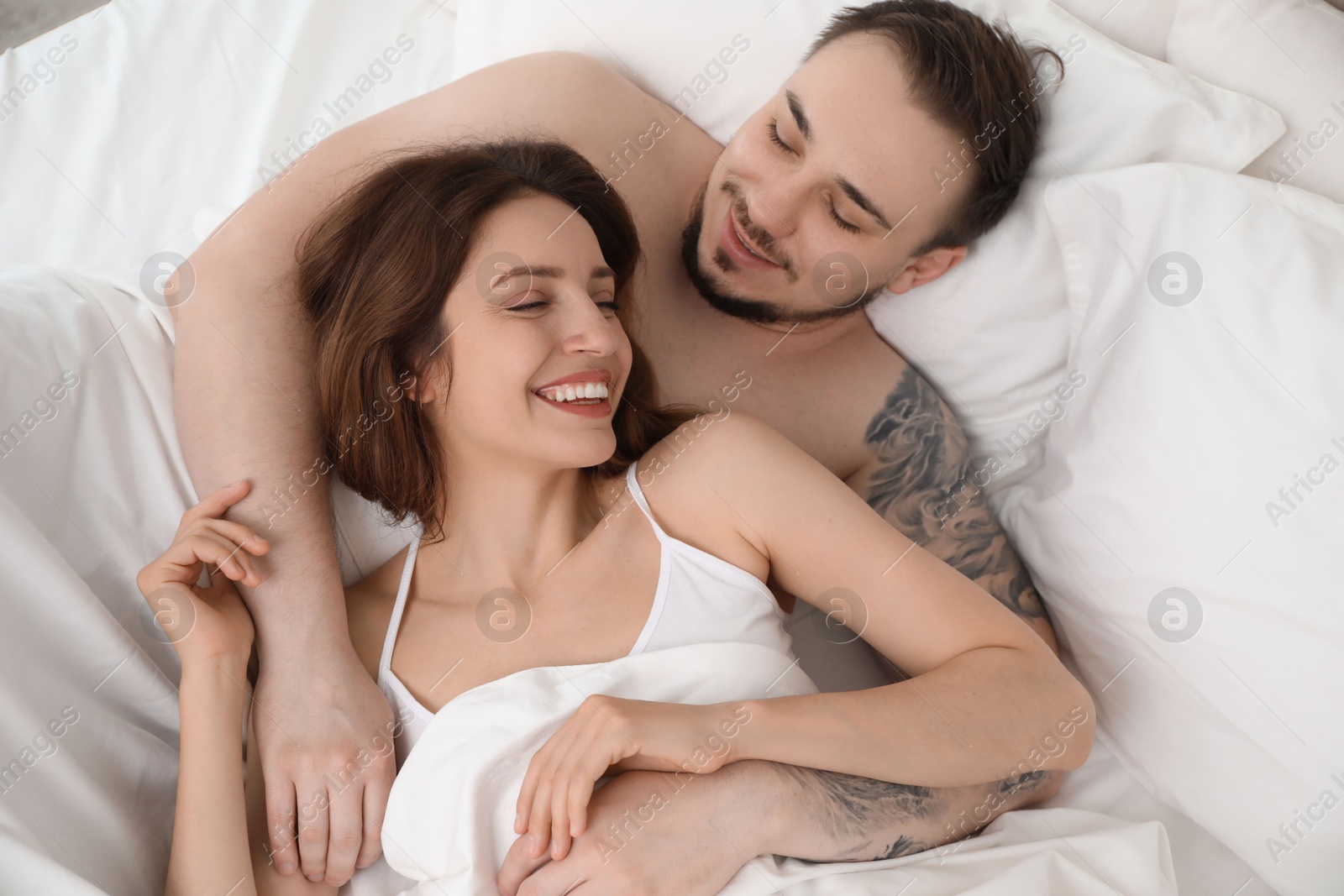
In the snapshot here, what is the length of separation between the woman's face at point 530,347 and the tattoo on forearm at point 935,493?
0.73 metres

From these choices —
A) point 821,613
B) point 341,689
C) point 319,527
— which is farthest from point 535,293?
point 821,613

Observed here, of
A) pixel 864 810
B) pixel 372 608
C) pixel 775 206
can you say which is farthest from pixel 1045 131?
pixel 372 608

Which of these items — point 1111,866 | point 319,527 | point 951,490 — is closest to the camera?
point 1111,866

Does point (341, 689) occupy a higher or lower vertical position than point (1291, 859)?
lower

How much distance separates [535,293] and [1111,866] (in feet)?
4.22

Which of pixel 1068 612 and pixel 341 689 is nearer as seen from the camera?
pixel 341 689

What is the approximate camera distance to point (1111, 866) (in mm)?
1442

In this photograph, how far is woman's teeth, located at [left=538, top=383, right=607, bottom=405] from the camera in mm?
1526

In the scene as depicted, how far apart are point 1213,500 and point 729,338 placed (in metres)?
1.02

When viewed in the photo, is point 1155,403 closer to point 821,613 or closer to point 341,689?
point 821,613

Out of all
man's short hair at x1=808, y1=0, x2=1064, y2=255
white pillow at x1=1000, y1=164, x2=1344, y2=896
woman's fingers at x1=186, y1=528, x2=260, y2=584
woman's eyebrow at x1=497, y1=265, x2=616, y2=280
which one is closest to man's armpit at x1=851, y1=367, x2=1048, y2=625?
white pillow at x1=1000, y1=164, x2=1344, y2=896

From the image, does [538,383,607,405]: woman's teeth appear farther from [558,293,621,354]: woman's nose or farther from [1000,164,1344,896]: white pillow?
[1000,164,1344,896]: white pillow

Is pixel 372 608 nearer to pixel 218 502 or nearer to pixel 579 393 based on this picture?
pixel 218 502

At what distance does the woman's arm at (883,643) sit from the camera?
138 cm
